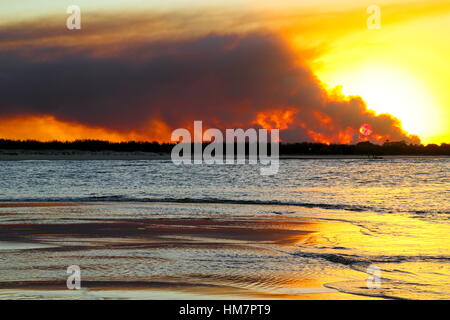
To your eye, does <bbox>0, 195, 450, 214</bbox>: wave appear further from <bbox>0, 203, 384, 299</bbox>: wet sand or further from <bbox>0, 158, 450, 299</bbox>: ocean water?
<bbox>0, 203, 384, 299</bbox>: wet sand

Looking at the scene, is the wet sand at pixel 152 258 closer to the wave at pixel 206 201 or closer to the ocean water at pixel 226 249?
the ocean water at pixel 226 249

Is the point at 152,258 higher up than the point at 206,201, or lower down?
higher up

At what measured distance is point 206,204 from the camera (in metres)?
23.8

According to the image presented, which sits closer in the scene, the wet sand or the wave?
the wet sand

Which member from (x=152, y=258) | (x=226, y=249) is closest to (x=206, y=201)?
(x=226, y=249)

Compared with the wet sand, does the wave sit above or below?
below

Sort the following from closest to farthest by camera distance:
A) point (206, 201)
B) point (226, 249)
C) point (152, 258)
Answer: point (152, 258), point (226, 249), point (206, 201)

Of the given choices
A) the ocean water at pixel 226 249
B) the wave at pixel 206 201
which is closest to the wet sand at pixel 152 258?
the ocean water at pixel 226 249

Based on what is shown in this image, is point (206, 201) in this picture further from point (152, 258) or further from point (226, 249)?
point (152, 258)

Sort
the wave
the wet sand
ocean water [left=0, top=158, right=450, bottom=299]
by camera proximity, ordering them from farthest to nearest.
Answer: the wave
ocean water [left=0, top=158, right=450, bottom=299]
the wet sand

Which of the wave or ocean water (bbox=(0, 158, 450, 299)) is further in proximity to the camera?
the wave

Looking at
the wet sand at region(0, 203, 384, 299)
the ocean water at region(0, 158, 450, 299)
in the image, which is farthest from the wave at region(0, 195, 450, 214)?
the wet sand at region(0, 203, 384, 299)

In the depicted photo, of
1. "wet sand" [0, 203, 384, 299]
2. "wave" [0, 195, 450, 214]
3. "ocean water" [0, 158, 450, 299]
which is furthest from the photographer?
"wave" [0, 195, 450, 214]
